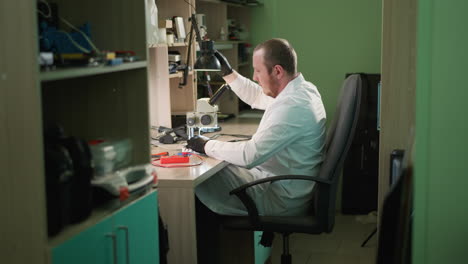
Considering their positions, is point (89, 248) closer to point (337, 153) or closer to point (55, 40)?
point (55, 40)

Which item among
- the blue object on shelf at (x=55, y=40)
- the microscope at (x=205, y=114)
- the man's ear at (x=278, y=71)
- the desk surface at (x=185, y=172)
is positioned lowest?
the desk surface at (x=185, y=172)

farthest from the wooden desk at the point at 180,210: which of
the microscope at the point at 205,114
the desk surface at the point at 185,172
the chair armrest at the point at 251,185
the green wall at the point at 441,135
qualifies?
the green wall at the point at 441,135

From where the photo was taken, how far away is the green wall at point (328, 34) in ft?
15.5

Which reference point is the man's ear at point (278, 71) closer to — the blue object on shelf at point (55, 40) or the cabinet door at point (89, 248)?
the blue object on shelf at point (55, 40)

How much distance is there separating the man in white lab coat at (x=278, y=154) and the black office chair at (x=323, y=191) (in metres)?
0.08

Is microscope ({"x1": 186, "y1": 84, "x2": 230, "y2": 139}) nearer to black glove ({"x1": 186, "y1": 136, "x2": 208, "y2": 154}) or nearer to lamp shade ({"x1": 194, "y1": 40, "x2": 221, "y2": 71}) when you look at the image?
lamp shade ({"x1": 194, "y1": 40, "x2": 221, "y2": 71})

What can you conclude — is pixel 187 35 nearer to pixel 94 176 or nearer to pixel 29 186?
pixel 94 176

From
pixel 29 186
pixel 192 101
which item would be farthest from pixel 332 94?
pixel 29 186

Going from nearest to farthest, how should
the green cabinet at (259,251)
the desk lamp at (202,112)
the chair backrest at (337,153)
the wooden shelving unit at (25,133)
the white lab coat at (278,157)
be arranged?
the wooden shelving unit at (25,133) < the chair backrest at (337,153) < the white lab coat at (278,157) < the green cabinet at (259,251) < the desk lamp at (202,112)

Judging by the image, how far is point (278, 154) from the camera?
9.63ft

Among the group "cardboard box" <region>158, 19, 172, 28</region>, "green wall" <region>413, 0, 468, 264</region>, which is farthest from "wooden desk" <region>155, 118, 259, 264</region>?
"cardboard box" <region>158, 19, 172, 28</region>

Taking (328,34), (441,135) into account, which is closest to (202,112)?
(328,34)

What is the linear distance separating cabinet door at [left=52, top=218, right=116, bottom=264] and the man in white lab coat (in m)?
1.14

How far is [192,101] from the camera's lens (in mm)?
3930
